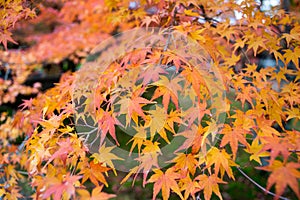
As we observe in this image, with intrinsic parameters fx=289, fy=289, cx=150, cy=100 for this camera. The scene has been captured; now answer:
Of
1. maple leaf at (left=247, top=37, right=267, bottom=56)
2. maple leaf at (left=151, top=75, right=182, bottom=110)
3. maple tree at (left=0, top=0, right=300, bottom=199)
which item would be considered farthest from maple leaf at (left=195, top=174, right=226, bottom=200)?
maple leaf at (left=247, top=37, right=267, bottom=56)

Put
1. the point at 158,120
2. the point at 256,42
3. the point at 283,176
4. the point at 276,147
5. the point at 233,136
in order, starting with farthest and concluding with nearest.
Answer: the point at 256,42, the point at 158,120, the point at 233,136, the point at 276,147, the point at 283,176

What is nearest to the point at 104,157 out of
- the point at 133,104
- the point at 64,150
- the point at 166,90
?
the point at 64,150

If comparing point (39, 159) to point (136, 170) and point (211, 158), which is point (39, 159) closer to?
point (136, 170)

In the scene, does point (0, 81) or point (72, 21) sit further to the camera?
point (72, 21)

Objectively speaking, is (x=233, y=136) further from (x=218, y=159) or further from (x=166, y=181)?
(x=166, y=181)

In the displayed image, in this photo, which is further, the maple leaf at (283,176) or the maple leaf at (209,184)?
the maple leaf at (209,184)

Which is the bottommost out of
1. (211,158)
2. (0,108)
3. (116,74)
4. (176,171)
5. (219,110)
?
(0,108)

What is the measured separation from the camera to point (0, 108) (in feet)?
16.4

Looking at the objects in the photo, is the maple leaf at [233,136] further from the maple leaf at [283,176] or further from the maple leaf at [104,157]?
the maple leaf at [104,157]

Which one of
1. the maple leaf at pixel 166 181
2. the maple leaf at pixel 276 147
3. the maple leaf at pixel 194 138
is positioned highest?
the maple leaf at pixel 276 147

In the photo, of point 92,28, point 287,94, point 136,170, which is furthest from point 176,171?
point 92,28

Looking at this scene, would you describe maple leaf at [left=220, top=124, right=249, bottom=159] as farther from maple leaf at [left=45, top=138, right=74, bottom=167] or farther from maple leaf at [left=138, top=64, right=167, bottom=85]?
maple leaf at [left=45, top=138, right=74, bottom=167]

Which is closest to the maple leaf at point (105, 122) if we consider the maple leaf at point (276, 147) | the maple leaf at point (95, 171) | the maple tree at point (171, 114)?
the maple tree at point (171, 114)

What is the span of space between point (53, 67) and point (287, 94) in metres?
4.99
